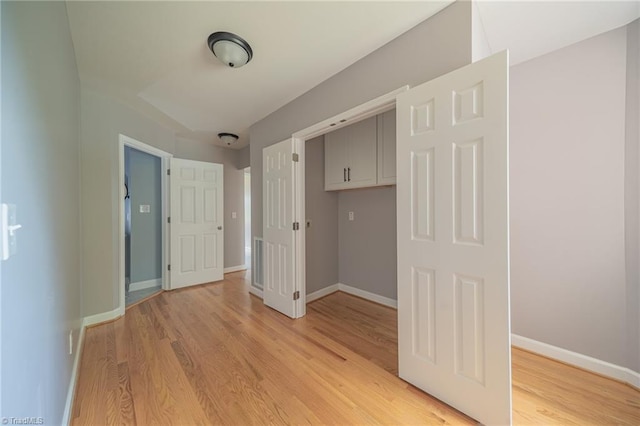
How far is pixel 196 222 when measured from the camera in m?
3.82

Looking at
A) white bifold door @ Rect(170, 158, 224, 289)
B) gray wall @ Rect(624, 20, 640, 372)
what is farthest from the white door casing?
gray wall @ Rect(624, 20, 640, 372)

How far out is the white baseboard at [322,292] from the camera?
10.5 feet

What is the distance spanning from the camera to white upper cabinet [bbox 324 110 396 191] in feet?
8.99

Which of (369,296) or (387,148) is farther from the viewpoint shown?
(369,296)

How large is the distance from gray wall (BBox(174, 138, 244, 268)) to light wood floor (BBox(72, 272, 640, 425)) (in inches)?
84.3

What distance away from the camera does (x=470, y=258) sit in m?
1.31

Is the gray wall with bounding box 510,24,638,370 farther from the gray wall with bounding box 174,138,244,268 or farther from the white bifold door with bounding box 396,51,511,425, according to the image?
the gray wall with bounding box 174,138,244,268

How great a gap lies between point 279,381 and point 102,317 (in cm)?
228

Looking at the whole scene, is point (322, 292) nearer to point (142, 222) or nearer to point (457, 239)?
point (457, 239)

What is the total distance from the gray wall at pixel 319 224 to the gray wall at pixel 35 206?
Result: 7.50 feet

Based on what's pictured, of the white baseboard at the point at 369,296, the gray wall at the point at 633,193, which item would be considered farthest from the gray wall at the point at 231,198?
the gray wall at the point at 633,193

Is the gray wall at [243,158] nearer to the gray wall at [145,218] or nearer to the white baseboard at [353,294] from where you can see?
the gray wall at [145,218]

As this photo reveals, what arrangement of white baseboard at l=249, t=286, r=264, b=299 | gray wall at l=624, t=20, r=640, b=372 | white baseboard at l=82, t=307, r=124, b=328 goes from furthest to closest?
1. white baseboard at l=249, t=286, r=264, b=299
2. white baseboard at l=82, t=307, r=124, b=328
3. gray wall at l=624, t=20, r=640, b=372

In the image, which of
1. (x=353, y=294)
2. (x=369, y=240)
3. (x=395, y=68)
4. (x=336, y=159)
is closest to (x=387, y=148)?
(x=336, y=159)
